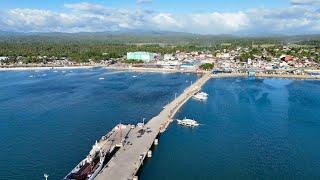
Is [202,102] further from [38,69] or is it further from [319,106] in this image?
[38,69]

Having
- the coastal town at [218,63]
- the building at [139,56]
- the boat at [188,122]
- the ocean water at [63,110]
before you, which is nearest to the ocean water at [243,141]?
the boat at [188,122]

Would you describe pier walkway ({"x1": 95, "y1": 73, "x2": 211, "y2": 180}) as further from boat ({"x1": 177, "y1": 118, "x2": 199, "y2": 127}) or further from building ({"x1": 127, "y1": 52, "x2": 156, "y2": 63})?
building ({"x1": 127, "y1": 52, "x2": 156, "y2": 63})

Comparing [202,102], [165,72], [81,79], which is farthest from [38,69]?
[202,102]

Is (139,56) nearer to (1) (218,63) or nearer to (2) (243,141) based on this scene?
(1) (218,63)

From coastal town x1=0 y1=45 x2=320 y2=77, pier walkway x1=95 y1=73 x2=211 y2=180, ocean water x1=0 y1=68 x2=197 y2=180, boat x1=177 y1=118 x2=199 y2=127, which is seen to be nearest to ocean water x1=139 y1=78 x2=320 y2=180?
boat x1=177 y1=118 x2=199 y2=127

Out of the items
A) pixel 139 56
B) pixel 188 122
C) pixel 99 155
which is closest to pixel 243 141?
pixel 188 122

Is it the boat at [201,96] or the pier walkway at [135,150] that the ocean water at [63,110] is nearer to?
the pier walkway at [135,150]
